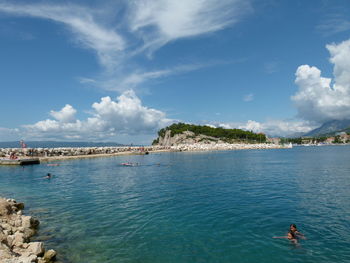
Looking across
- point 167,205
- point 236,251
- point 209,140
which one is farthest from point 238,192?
point 209,140

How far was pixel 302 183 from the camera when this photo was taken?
3403cm

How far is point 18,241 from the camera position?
47.8ft

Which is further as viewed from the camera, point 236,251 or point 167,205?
point 167,205

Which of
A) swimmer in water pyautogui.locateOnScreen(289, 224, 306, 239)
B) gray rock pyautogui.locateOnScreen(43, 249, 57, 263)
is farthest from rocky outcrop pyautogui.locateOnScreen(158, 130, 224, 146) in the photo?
gray rock pyautogui.locateOnScreen(43, 249, 57, 263)

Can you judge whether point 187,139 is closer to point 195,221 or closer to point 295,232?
point 195,221

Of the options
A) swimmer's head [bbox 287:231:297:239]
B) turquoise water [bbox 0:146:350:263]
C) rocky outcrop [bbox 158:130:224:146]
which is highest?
rocky outcrop [bbox 158:130:224:146]

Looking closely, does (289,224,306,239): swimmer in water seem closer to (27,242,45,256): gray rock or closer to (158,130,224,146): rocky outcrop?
(27,242,45,256): gray rock

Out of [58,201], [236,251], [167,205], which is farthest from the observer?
[58,201]

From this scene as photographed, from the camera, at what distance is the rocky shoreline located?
1127 centimetres

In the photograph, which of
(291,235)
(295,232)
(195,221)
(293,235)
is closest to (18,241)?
(195,221)

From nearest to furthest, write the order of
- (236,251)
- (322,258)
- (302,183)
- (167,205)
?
(322,258) → (236,251) → (167,205) → (302,183)

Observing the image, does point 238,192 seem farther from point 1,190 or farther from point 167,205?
point 1,190

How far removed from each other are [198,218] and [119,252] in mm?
7881

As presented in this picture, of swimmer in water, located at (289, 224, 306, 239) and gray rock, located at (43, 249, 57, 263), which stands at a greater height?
swimmer in water, located at (289, 224, 306, 239)
